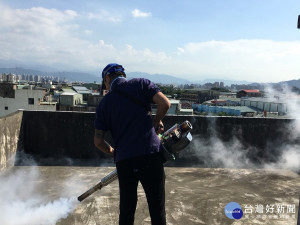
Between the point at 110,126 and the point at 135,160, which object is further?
the point at 110,126

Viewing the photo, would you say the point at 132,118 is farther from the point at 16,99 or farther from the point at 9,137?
the point at 16,99

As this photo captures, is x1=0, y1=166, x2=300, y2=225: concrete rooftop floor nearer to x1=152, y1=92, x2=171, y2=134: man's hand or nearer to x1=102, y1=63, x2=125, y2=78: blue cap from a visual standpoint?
x1=152, y1=92, x2=171, y2=134: man's hand

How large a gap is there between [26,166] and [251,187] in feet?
17.2

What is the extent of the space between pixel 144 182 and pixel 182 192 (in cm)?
300

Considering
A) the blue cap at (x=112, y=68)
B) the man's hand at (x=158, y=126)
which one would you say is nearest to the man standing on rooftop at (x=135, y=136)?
the blue cap at (x=112, y=68)

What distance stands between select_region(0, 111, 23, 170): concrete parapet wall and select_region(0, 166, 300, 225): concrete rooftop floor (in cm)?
29

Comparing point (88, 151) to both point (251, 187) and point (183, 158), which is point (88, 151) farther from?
point (251, 187)

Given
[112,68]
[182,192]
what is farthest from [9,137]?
[112,68]

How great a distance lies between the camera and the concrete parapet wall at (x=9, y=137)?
6.05 metres

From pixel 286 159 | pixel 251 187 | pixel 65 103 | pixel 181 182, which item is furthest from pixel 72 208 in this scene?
pixel 65 103

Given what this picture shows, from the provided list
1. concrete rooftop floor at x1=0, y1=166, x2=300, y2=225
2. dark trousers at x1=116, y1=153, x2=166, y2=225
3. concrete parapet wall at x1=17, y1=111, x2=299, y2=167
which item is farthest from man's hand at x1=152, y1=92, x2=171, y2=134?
concrete parapet wall at x1=17, y1=111, x2=299, y2=167

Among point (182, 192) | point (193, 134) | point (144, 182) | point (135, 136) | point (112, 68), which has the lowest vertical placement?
point (182, 192)

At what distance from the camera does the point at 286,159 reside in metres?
7.15

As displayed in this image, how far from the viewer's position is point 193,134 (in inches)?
287
